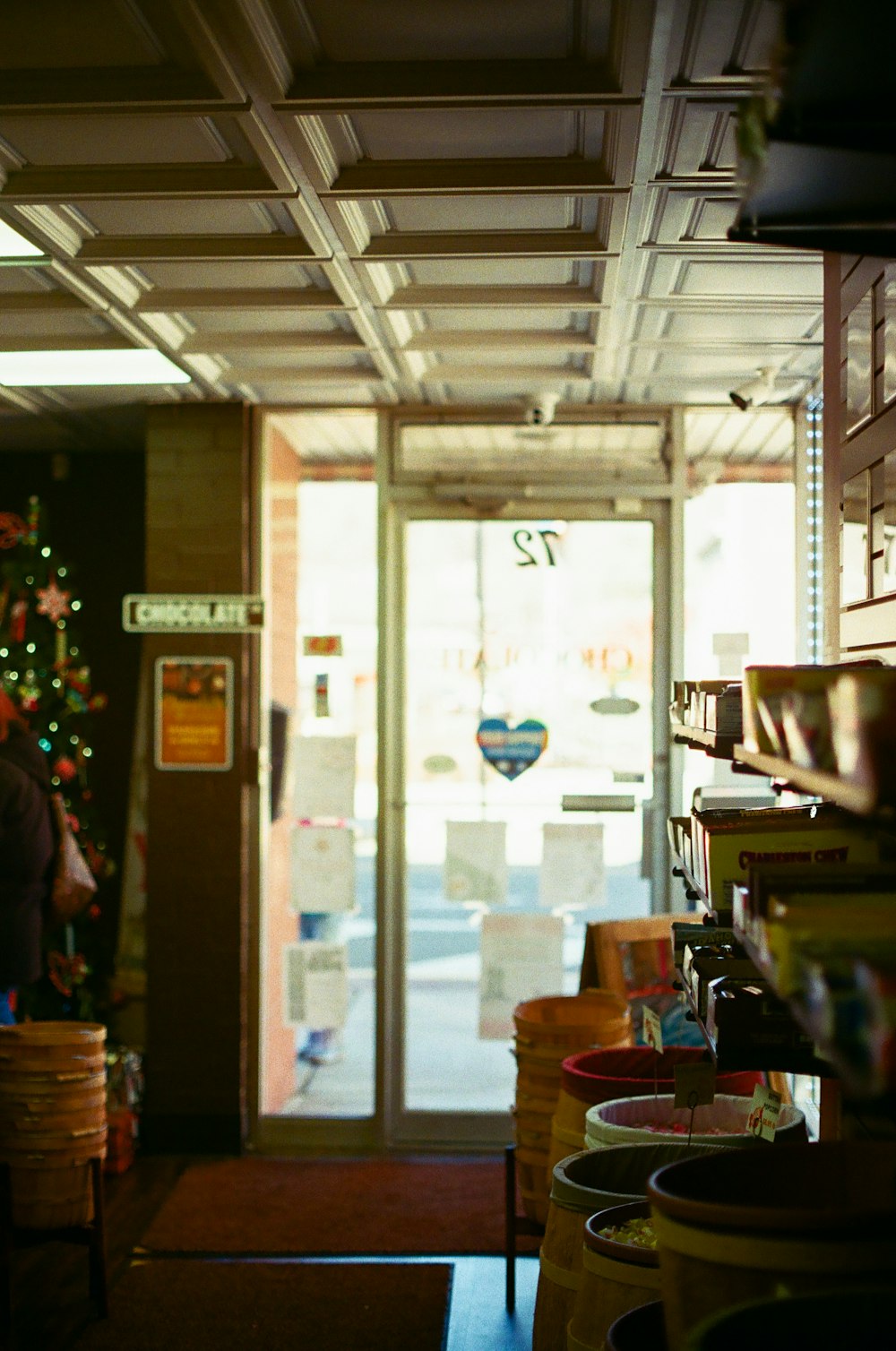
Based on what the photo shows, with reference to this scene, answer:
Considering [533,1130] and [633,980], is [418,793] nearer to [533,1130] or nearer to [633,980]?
[633,980]

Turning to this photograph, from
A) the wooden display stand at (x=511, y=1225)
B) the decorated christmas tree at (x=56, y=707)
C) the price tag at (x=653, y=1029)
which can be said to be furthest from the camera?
the decorated christmas tree at (x=56, y=707)

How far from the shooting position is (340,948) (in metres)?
5.46

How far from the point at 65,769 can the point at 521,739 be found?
1.93 metres

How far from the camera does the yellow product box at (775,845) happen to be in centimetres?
222

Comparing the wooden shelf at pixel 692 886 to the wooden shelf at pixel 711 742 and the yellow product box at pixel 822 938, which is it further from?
the yellow product box at pixel 822 938

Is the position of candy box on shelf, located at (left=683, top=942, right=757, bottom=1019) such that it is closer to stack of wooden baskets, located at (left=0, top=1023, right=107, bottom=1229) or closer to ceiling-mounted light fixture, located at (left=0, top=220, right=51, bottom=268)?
stack of wooden baskets, located at (left=0, top=1023, right=107, bottom=1229)

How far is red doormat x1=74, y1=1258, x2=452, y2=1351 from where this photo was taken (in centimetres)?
362

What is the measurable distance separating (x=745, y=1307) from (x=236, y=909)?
13.0 ft

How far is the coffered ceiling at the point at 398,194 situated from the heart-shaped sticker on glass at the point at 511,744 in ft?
4.29

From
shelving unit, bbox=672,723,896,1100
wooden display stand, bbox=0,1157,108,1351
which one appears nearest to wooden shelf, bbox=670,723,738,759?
shelving unit, bbox=672,723,896,1100

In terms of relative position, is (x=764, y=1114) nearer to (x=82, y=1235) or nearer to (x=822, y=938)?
(x=822, y=938)

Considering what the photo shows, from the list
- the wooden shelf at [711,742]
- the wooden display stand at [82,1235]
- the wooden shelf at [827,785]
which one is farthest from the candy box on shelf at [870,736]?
the wooden display stand at [82,1235]

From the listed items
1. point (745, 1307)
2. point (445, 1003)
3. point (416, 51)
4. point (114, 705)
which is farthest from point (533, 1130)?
point (114, 705)

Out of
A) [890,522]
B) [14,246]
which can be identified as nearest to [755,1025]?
[890,522]
